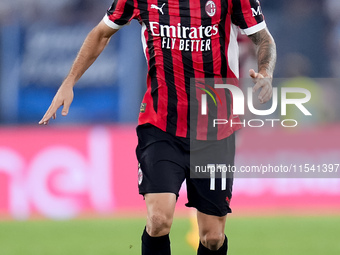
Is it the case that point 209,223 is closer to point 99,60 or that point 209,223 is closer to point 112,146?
point 112,146

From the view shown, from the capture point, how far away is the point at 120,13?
545 centimetres

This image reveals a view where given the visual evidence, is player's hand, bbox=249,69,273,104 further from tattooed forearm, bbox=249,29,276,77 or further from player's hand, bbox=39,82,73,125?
player's hand, bbox=39,82,73,125

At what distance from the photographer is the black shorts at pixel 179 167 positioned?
17.0 feet

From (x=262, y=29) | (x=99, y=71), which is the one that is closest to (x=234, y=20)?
(x=262, y=29)

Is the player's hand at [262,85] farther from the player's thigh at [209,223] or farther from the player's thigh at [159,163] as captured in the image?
the player's thigh at [209,223]

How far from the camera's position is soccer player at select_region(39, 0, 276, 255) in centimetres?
527

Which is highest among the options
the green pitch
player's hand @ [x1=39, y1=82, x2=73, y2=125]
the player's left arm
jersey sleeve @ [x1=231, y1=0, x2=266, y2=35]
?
jersey sleeve @ [x1=231, y1=0, x2=266, y2=35]

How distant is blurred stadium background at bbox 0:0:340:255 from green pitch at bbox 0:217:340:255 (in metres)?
0.01

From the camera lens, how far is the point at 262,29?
5402 mm

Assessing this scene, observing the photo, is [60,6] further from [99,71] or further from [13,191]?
[13,191]

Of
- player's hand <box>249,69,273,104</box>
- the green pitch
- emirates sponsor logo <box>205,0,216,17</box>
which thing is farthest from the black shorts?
the green pitch

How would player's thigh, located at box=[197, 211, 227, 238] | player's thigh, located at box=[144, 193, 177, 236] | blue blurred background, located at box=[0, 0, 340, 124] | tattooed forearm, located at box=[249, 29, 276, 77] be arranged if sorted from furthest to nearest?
blue blurred background, located at box=[0, 0, 340, 124] < player's thigh, located at box=[197, 211, 227, 238] < tattooed forearm, located at box=[249, 29, 276, 77] < player's thigh, located at box=[144, 193, 177, 236]

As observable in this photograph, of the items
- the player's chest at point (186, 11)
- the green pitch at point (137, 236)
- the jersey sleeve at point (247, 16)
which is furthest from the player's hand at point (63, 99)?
the green pitch at point (137, 236)

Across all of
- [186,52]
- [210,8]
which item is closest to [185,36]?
[186,52]
